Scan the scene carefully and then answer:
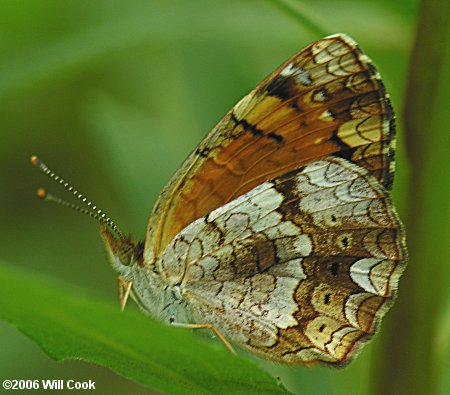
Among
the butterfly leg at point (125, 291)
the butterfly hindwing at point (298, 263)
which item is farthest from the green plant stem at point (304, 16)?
the butterfly leg at point (125, 291)

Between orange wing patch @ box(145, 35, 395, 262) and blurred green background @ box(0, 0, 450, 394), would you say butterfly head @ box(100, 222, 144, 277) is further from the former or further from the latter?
blurred green background @ box(0, 0, 450, 394)

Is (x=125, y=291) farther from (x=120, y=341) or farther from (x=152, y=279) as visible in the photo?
(x=120, y=341)

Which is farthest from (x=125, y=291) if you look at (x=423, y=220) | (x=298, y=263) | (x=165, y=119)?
(x=165, y=119)

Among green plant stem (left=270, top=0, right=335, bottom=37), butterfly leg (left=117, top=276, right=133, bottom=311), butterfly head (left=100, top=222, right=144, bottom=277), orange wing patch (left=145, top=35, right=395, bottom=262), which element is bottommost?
butterfly leg (left=117, top=276, right=133, bottom=311)

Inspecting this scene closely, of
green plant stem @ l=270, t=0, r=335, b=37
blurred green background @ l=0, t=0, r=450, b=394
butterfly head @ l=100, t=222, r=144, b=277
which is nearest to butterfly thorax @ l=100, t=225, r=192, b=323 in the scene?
butterfly head @ l=100, t=222, r=144, b=277

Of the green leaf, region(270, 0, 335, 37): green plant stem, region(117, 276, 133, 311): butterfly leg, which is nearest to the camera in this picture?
the green leaf

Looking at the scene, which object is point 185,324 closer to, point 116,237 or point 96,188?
point 116,237

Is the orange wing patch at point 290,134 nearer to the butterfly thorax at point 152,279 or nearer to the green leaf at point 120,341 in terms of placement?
the butterfly thorax at point 152,279

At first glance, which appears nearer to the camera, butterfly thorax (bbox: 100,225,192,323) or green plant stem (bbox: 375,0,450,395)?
green plant stem (bbox: 375,0,450,395)

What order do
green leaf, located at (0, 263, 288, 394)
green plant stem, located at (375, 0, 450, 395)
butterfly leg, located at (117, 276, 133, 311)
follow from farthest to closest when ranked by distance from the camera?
butterfly leg, located at (117, 276, 133, 311) < green plant stem, located at (375, 0, 450, 395) < green leaf, located at (0, 263, 288, 394)
